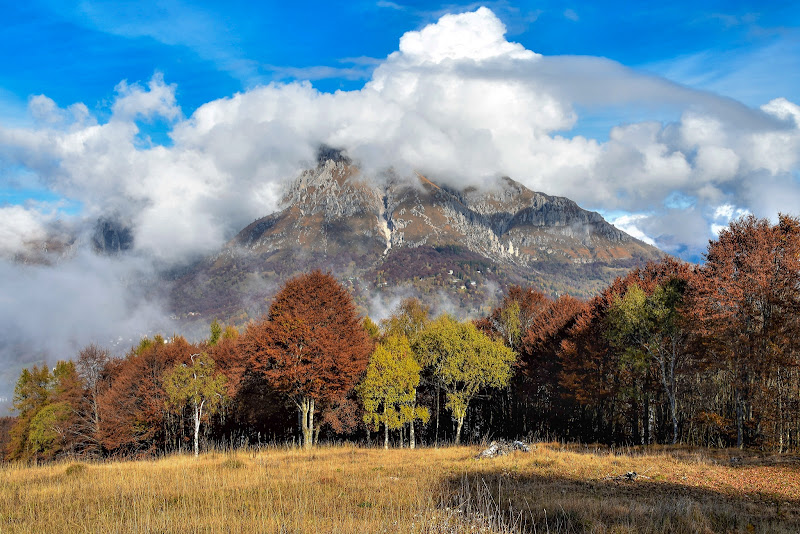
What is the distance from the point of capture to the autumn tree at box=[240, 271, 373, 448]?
35.2 meters

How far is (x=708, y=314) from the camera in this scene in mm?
29844

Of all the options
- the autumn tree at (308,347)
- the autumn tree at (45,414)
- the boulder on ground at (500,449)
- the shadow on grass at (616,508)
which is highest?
the autumn tree at (308,347)

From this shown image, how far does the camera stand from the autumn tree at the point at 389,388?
39.5m

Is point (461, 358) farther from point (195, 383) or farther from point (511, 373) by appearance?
point (195, 383)

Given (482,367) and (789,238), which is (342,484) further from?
(789,238)

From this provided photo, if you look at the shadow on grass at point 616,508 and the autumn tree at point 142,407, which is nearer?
the shadow on grass at point 616,508

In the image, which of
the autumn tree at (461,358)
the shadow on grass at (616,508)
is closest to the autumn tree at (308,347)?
the autumn tree at (461,358)

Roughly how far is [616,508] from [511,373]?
131 ft

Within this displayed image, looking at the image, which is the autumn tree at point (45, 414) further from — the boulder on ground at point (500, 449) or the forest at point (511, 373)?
the boulder on ground at point (500, 449)

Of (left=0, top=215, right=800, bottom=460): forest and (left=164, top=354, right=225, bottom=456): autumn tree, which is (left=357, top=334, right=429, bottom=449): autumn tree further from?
(left=164, top=354, right=225, bottom=456): autumn tree

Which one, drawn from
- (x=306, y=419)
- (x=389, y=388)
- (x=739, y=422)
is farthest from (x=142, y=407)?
(x=739, y=422)

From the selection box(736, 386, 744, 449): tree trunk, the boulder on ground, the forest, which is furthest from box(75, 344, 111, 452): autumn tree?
box(736, 386, 744, 449): tree trunk

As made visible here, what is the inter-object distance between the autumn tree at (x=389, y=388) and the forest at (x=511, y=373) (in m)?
0.17

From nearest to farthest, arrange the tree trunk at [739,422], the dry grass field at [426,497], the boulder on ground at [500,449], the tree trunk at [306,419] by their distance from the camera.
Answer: the dry grass field at [426,497]
the boulder on ground at [500,449]
the tree trunk at [739,422]
the tree trunk at [306,419]
